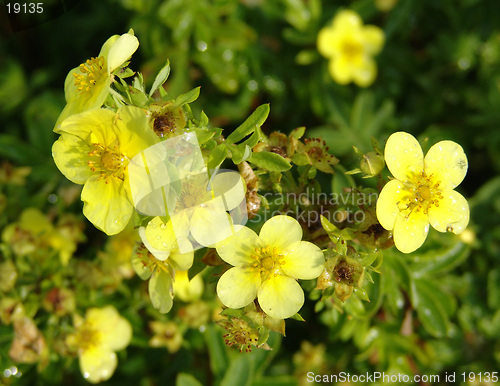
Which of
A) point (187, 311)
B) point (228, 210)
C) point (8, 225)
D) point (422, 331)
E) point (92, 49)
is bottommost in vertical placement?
point (422, 331)

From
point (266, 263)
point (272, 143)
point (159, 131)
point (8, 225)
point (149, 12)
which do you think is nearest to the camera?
point (159, 131)

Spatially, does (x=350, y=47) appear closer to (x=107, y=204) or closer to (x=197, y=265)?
(x=197, y=265)

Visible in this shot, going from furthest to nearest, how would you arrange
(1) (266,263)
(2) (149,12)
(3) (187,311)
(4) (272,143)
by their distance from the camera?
1. (2) (149,12)
2. (3) (187,311)
3. (4) (272,143)
4. (1) (266,263)

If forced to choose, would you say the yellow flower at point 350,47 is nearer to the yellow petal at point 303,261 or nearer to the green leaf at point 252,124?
the green leaf at point 252,124

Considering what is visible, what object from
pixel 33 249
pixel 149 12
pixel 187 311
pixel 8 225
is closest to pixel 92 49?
pixel 149 12

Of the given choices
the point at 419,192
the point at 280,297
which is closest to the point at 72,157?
the point at 280,297

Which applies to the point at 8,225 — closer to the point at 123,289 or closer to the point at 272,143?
the point at 123,289

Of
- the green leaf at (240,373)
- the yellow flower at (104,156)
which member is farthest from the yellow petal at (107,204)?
the green leaf at (240,373)

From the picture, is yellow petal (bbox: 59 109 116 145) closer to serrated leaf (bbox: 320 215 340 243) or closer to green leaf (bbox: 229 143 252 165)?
green leaf (bbox: 229 143 252 165)

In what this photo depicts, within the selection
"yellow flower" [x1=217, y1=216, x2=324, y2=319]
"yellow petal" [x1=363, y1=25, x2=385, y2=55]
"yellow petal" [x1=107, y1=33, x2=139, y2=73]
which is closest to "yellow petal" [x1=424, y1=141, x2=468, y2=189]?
"yellow flower" [x1=217, y1=216, x2=324, y2=319]
